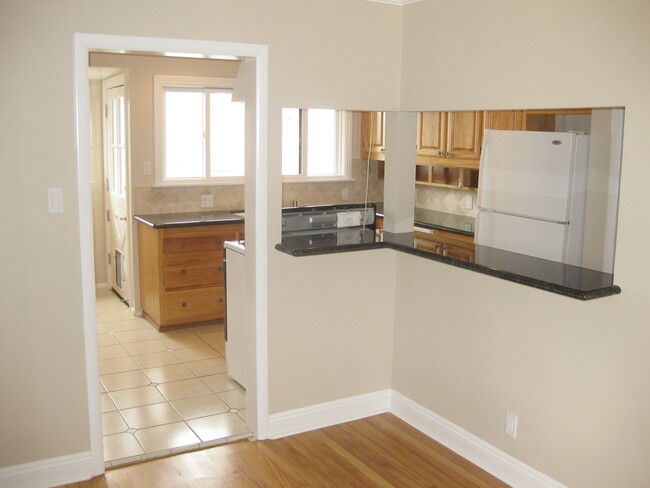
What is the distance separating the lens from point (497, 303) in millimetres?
3395

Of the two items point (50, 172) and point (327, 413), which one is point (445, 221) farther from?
point (50, 172)

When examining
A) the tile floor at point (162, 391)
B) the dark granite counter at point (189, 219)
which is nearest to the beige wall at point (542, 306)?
the tile floor at point (162, 391)

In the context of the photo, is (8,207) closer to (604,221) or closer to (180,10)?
(180,10)

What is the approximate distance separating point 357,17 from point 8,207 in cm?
200

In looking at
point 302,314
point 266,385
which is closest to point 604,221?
point 302,314

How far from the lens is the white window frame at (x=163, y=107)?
584 centimetres

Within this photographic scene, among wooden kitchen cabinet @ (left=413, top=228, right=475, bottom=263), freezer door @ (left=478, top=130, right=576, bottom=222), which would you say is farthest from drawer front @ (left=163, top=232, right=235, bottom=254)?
freezer door @ (left=478, top=130, right=576, bottom=222)

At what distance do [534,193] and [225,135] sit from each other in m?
3.20

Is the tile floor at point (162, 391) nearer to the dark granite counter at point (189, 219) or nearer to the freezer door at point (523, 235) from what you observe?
the dark granite counter at point (189, 219)

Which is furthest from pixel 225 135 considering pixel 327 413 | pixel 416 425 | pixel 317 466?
pixel 317 466

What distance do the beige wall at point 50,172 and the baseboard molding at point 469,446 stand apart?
177 cm

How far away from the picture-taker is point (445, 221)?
18.4 ft

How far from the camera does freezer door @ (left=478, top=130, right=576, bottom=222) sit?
3721 mm

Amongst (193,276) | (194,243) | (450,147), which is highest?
(450,147)
